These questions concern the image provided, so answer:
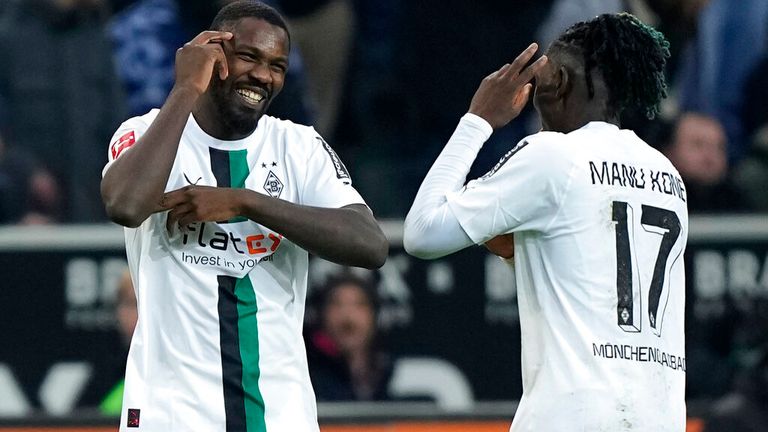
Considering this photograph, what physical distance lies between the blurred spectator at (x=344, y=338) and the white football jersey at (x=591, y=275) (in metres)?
4.31

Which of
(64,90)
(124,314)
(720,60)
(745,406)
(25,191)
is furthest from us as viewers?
(720,60)

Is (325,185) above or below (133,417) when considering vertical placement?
above

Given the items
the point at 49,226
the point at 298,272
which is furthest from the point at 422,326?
the point at 298,272

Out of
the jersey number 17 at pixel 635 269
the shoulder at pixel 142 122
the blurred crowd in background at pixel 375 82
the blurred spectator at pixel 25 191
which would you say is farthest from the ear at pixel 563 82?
the blurred spectator at pixel 25 191

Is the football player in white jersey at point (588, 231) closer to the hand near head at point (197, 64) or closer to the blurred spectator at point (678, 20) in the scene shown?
the hand near head at point (197, 64)

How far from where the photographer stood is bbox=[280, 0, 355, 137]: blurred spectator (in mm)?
9172

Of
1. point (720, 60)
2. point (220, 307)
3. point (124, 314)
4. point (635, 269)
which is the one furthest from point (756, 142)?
point (220, 307)

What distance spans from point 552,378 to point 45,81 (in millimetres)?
5365

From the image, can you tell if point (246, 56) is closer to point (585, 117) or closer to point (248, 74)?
point (248, 74)

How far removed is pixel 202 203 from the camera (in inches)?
179

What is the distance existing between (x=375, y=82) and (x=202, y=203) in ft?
16.0

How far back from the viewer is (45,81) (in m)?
9.03

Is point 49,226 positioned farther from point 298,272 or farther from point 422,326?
point 298,272

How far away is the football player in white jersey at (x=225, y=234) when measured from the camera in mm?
4547
